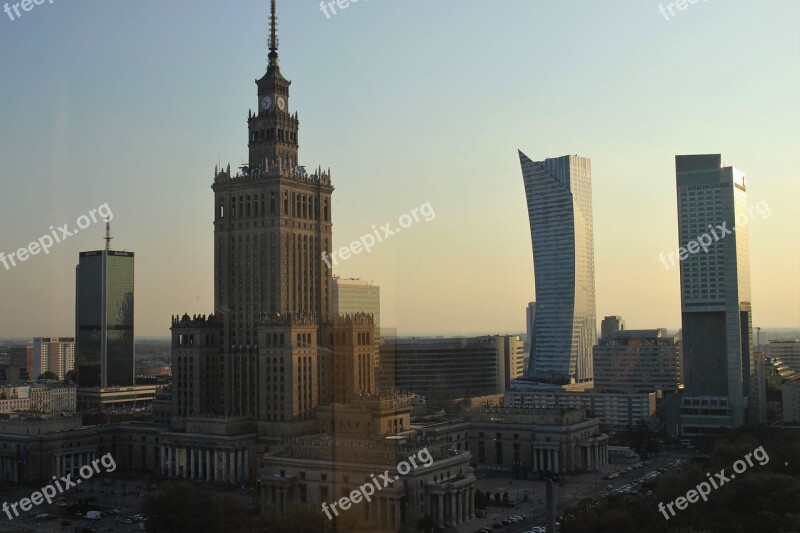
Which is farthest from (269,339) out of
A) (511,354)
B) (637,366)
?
(511,354)

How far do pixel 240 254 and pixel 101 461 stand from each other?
18.0 meters

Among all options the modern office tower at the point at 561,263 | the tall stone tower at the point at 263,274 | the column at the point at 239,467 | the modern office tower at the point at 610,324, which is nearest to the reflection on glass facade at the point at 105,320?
the tall stone tower at the point at 263,274

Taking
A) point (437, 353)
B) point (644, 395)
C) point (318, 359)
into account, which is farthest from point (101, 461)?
point (644, 395)

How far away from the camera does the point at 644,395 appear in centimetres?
8850

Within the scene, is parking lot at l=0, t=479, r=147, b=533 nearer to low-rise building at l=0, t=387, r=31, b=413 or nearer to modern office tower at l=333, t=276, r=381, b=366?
modern office tower at l=333, t=276, r=381, b=366

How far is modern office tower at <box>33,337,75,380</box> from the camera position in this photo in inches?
5394

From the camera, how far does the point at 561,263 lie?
103375mm

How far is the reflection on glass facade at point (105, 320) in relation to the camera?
90.3 m

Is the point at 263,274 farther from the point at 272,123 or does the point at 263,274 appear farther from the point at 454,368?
the point at 454,368

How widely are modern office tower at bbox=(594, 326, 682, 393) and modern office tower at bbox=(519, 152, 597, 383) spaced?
463cm

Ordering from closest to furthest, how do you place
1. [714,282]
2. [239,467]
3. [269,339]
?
[239,467], [269,339], [714,282]

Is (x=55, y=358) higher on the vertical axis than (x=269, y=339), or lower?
lower

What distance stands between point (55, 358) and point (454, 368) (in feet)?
243

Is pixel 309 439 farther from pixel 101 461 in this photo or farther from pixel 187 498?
pixel 101 461
